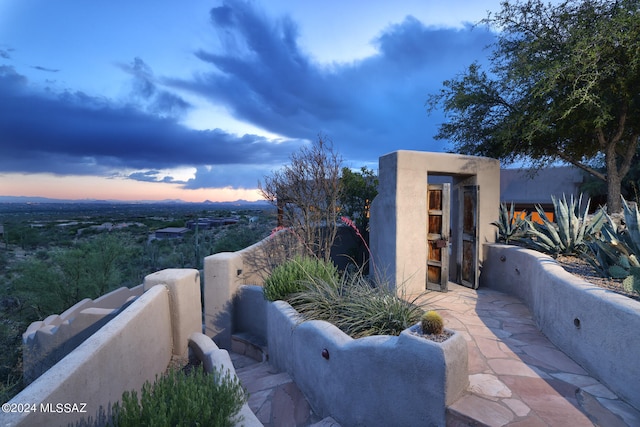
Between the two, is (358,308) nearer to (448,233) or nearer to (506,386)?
(506,386)

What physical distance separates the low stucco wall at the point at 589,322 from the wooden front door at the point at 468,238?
4.32ft

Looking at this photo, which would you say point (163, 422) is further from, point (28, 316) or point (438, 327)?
point (28, 316)

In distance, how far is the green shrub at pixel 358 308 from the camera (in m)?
Answer: 4.06

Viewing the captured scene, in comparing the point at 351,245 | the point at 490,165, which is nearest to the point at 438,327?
the point at 490,165

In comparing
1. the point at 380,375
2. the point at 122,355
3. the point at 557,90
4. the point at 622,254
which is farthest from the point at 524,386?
the point at 557,90

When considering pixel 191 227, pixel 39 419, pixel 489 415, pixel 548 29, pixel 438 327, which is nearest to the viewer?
pixel 39 419

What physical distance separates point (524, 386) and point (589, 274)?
101 inches

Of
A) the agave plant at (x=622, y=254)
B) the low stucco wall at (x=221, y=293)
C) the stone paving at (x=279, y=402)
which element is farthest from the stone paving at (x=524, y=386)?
the low stucco wall at (x=221, y=293)

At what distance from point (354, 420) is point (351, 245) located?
24.4ft

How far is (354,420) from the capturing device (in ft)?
11.5

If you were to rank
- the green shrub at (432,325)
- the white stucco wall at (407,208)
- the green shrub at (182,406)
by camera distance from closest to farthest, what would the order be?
1. the green shrub at (182,406)
2. the green shrub at (432,325)
3. the white stucco wall at (407,208)

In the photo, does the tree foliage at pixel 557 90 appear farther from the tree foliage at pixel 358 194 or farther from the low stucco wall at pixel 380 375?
the low stucco wall at pixel 380 375

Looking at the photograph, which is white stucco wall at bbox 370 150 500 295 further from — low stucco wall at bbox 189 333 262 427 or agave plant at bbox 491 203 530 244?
low stucco wall at bbox 189 333 262 427

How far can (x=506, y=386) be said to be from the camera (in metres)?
3.32
